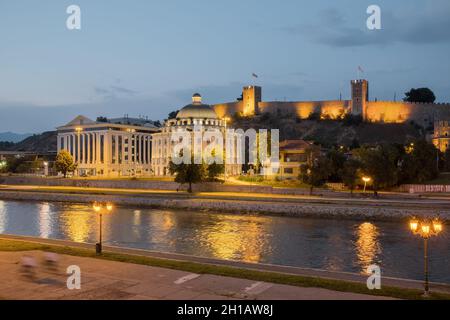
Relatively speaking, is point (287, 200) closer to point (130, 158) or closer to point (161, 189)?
point (161, 189)

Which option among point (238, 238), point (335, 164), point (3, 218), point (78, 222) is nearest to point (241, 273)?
point (238, 238)

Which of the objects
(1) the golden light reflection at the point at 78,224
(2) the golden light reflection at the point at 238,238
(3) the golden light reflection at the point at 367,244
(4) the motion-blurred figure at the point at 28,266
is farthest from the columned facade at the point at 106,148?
(4) the motion-blurred figure at the point at 28,266

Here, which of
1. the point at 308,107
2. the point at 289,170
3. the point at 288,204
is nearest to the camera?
the point at 288,204

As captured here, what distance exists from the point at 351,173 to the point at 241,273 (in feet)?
139

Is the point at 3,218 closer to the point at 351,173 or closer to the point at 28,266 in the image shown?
the point at 28,266

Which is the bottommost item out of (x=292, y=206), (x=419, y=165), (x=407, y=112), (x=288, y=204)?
(x=292, y=206)

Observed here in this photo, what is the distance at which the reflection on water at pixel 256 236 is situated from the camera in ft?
88.1

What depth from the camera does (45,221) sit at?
45.5 meters

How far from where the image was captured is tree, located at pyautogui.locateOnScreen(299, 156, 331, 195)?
60.4 m

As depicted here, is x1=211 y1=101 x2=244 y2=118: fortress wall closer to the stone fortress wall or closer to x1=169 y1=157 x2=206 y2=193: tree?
the stone fortress wall

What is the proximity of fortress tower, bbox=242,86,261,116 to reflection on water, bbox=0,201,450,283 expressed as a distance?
105m

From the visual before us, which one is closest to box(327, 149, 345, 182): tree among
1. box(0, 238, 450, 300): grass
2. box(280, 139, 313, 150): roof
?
box(280, 139, 313, 150): roof

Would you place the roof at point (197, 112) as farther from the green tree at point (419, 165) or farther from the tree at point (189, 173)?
the green tree at point (419, 165)

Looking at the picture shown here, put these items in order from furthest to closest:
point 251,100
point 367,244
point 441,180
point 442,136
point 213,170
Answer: point 251,100 < point 442,136 < point 213,170 < point 441,180 < point 367,244
